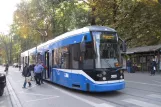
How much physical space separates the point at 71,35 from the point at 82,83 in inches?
120

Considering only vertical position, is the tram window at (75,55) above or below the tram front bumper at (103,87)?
above

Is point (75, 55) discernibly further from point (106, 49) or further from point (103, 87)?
point (103, 87)

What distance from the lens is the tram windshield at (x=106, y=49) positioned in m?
11.8

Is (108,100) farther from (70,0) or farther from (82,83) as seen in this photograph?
(70,0)

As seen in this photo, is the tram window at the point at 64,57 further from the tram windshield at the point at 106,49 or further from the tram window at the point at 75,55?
the tram windshield at the point at 106,49

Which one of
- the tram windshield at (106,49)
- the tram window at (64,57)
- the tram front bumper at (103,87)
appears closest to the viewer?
the tram front bumper at (103,87)

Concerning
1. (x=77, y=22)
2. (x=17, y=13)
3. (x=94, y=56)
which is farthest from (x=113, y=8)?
→ (x=94, y=56)

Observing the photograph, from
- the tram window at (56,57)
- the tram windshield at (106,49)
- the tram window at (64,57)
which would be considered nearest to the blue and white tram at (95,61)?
the tram windshield at (106,49)

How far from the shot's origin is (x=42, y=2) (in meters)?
34.6

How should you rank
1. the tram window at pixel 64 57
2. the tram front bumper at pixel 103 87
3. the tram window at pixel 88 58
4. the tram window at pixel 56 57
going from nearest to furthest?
the tram front bumper at pixel 103 87 < the tram window at pixel 88 58 < the tram window at pixel 64 57 < the tram window at pixel 56 57

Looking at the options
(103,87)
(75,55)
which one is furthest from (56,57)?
(103,87)

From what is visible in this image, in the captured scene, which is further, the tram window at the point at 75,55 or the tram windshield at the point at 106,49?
the tram window at the point at 75,55

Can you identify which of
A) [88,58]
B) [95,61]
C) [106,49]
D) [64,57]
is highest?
[106,49]

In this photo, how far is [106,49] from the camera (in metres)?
12.1
